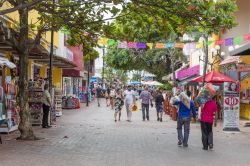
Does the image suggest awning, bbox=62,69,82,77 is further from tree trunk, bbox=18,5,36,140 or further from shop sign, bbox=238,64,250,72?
tree trunk, bbox=18,5,36,140

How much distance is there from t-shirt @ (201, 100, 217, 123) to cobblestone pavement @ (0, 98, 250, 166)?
802 millimetres

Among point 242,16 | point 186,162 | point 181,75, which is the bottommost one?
point 186,162

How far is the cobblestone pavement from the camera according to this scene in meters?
11.2

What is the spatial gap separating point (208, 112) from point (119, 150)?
256 cm

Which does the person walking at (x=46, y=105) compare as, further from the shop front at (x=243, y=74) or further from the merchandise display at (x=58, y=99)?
the shop front at (x=243, y=74)

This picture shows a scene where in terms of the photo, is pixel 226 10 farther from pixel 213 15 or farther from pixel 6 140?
pixel 6 140

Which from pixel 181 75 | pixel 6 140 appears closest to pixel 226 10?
pixel 6 140

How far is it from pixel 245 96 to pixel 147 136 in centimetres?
1053

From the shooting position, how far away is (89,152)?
1260 centimetres

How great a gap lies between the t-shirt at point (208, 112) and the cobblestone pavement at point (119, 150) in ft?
2.63

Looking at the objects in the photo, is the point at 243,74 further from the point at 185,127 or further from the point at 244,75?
the point at 185,127

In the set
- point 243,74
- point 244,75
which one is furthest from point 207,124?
point 243,74

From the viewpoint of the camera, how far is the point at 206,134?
44.9ft

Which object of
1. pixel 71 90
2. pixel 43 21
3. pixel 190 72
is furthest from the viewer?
pixel 71 90
